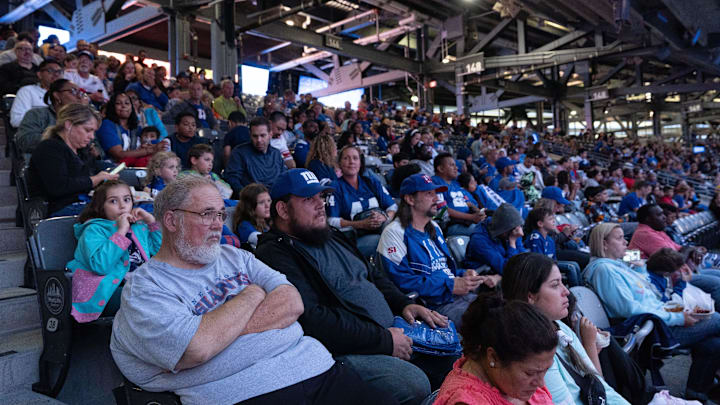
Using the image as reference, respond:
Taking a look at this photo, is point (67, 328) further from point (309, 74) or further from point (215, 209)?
point (309, 74)

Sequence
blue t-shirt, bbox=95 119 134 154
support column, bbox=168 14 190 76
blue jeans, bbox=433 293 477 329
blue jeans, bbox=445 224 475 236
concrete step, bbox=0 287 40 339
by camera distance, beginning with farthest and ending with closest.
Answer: support column, bbox=168 14 190 76, blue jeans, bbox=445 224 475 236, blue t-shirt, bbox=95 119 134 154, blue jeans, bbox=433 293 477 329, concrete step, bbox=0 287 40 339

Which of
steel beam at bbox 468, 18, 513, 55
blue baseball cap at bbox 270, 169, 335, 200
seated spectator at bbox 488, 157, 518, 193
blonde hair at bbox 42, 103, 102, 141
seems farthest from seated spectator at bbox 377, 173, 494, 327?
steel beam at bbox 468, 18, 513, 55

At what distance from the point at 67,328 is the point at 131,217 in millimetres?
624

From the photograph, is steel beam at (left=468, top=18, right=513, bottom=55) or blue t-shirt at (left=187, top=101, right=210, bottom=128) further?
steel beam at (left=468, top=18, right=513, bottom=55)

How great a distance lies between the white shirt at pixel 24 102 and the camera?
4.60m

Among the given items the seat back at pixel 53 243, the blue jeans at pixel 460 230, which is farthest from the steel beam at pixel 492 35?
the seat back at pixel 53 243

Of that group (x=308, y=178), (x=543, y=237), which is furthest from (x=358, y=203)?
(x=308, y=178)

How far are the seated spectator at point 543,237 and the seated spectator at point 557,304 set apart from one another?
1816 mm

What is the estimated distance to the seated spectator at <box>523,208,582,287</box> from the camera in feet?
13.4

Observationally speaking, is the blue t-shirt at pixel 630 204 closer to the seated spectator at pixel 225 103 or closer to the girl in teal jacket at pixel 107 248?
the seated spectator at pixel 225 103

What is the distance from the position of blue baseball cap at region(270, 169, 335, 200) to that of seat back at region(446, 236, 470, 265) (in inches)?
Answer: 72.2

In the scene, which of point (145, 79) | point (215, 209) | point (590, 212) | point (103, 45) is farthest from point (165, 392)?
point (103, 45)

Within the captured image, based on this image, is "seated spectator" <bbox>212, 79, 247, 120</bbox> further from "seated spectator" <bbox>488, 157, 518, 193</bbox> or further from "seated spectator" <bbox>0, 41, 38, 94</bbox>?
"seated spectator" <bbox>488, 157, 518, 193</bbox>

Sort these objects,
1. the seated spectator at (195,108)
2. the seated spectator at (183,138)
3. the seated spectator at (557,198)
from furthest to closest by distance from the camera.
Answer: the seated spectator at (195,108) < the seated spectator at (557,198) < the seated spectator at (183,138)
